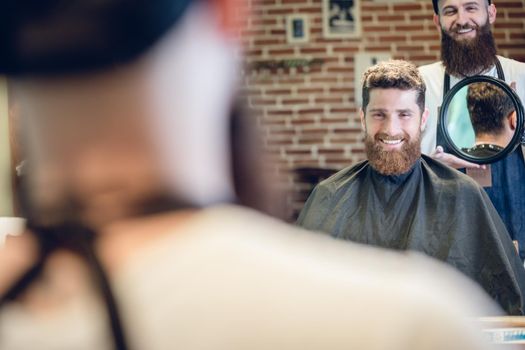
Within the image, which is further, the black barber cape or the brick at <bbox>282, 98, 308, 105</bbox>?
the brick at <bbox>282, 98, 308, 105</bbox>

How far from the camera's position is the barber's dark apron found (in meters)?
2.91

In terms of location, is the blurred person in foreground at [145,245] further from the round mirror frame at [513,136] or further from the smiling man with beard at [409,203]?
the round mirror frame at [513,136]

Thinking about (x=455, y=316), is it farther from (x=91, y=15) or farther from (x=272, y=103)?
(x=272, y=103)

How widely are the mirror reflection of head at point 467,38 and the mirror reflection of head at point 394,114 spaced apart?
540 mm

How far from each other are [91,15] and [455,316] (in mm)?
276

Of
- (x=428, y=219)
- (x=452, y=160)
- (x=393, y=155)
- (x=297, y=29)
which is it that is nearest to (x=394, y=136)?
(x=393, y=155)

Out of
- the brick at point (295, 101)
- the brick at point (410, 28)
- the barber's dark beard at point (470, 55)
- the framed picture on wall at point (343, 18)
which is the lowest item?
the brick at point (295, 101)

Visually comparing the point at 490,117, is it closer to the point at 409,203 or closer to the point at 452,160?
the point at 452,160

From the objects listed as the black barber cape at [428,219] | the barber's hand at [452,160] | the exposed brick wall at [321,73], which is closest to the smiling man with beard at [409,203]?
the black barber cape at [428,219]

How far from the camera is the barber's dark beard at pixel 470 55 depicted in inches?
116

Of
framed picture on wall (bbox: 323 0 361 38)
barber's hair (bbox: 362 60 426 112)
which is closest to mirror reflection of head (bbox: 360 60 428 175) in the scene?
barber's hair (bbox: 362 60 426 112)

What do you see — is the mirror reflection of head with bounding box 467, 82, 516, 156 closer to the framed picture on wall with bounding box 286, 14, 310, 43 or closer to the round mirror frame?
the round mirror frame

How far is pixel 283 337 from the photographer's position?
38cm

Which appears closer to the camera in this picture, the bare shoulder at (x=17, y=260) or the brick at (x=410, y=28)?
the bare shoulder at (x=17, y=260)
